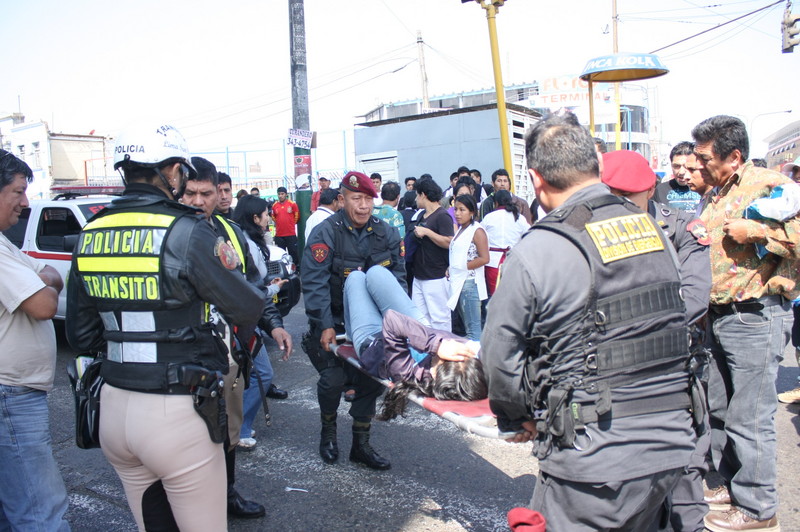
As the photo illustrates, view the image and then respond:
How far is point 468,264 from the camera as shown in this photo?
20.2 ft

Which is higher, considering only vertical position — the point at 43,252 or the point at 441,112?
the point at 441,112

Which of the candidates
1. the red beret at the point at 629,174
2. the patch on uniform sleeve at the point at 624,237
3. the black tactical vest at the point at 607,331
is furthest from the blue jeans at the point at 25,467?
the red beret at the point at 629,174

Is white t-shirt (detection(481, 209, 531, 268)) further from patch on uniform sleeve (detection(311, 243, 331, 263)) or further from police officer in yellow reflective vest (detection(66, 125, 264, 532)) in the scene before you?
police officer in yellow reflective vest (detection(66, 125, 264, 532))

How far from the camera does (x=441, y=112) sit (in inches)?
700

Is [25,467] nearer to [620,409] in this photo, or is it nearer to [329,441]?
[329,441]

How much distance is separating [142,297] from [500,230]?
5.02 meters

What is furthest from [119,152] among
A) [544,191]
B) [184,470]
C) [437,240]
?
[437,240]

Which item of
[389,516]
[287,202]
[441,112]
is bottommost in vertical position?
[389,516]

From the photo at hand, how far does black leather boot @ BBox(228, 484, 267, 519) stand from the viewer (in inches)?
135

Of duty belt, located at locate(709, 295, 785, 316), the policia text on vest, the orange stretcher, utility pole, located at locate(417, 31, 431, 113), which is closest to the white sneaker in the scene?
the orange stretcher

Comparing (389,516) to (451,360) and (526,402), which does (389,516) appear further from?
(526,402)

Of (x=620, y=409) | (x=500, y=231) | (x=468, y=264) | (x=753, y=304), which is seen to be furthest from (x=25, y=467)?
(x=500, y=231)

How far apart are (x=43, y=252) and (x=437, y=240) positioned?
5.60 metres

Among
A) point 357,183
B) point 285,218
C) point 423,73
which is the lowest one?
point 357,183
